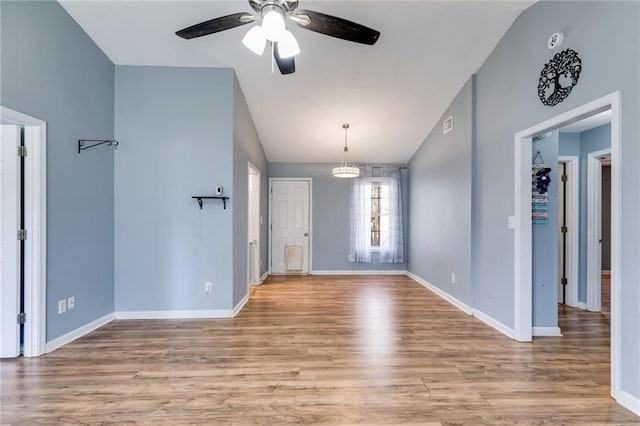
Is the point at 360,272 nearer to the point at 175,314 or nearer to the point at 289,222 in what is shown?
the point at 289,222

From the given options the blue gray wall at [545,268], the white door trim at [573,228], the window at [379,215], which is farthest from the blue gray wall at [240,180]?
the white door trim at [573,228]

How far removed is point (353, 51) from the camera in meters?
3.33

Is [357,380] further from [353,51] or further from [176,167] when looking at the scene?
[353,51]

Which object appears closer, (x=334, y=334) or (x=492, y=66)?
(x=334, y=334)

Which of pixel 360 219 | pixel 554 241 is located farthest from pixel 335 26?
pixel 360 219

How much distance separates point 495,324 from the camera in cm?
328

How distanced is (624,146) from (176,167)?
158 inches

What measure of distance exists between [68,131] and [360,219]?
15.7 feet

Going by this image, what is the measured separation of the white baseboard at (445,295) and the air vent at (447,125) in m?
2.40

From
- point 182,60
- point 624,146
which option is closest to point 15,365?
point 182,60

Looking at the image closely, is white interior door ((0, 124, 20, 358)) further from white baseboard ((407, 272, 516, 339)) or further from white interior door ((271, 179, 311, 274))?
white baseboard ((407, 272, 516, 339))

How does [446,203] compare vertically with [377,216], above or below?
above

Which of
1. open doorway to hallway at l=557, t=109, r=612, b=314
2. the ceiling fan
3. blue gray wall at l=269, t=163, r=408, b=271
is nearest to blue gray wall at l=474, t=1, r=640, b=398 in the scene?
open doorway to hallway at l=557, t=109, r=612, b=314

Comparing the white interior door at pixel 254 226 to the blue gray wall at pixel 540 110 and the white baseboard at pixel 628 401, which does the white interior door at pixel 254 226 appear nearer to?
the blue gray wall at pixel 540 110
